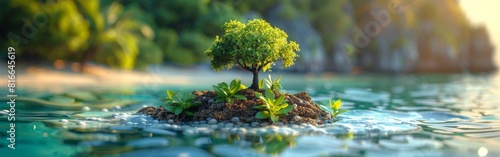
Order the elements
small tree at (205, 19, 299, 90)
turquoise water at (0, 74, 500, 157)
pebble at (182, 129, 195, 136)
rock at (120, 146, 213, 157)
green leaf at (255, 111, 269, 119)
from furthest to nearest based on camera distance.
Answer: small tree at (205, 19, 299, 90) < green leaf at (255, 111, 269, 119) < pebble at (182, 129, 195, 136) < turquoise water at (0, 74, 500, 157) < rock at (120, 146, 213, 157)

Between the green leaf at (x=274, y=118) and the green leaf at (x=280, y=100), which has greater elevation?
the green leaf at (x=280, y=100)

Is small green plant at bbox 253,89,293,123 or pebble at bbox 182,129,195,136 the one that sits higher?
small green plant at bbox 253,89,293,123

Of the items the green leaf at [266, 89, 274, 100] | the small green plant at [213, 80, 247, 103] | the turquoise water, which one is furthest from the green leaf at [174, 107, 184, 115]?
the green leaf at [266, 89, 274, 100]

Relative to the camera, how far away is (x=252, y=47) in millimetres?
12977

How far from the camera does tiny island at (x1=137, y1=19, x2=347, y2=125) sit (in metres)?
12.1

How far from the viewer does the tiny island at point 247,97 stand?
39.8 feet

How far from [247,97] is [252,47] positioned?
3.94 ft

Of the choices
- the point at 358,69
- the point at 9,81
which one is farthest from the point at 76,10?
the point at 358,69

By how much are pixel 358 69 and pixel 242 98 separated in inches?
2631

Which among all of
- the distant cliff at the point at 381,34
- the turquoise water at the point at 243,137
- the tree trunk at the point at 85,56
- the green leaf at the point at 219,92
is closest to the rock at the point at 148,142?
the turquoise water at the point at 243,137

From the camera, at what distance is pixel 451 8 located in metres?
101

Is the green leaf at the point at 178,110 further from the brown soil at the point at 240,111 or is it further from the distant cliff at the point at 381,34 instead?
the distant cliff at the point at 381,34

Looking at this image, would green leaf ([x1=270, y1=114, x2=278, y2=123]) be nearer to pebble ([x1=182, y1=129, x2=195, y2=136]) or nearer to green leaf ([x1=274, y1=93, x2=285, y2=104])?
green leaf ([x1=274, y1=93, x2=285, y2=104])

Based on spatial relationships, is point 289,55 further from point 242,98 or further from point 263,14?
point 263,14
